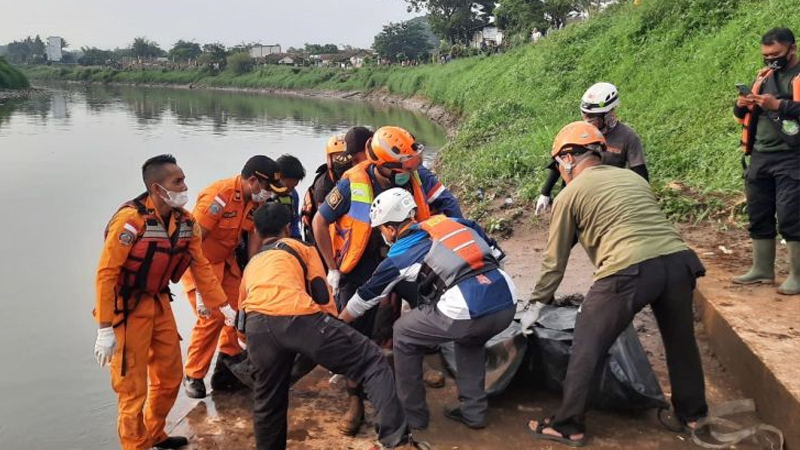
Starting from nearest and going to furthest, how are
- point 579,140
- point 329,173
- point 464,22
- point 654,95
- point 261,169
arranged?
1. point 579,140
2. point 261,169
3. point 329,173
4. point 654,95
5. point 464,22

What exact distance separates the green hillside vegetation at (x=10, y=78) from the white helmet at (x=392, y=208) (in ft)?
202

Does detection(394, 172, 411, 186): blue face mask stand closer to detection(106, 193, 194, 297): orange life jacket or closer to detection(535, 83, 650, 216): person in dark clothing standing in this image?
detection(106, 193, 194, 297): orange life jacket

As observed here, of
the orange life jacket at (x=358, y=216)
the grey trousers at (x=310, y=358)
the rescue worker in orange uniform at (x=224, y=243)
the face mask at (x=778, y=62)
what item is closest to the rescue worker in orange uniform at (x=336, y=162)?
the orange life jacket at (x=358, y=216)

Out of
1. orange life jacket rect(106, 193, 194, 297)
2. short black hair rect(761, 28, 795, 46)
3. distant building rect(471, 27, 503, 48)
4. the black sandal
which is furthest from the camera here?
distant building rect(471, 27, 503, 48)

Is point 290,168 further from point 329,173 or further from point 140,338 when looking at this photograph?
point 140,338

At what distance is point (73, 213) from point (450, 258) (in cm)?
1095

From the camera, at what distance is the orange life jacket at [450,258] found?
3693 millimetres

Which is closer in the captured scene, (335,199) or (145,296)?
(145,296)

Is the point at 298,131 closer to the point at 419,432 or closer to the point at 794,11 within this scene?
the point at 794,11

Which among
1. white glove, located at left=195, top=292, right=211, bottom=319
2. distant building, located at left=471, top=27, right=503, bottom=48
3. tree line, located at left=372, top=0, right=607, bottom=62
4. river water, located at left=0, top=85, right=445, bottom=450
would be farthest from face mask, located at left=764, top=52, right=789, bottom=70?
distant building, located at left=471, top=27, right=503, bottom=48

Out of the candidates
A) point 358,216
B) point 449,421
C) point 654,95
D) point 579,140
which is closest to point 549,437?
point 449,421

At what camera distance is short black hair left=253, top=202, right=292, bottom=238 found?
3.86 metres

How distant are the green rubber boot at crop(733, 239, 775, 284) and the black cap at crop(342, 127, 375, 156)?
10.4ft

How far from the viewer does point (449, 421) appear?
407 centimetres
